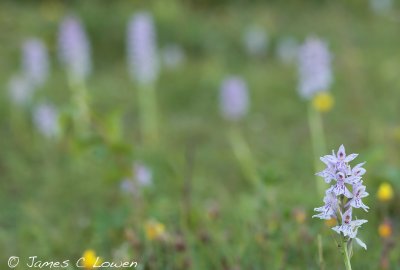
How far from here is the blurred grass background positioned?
214 cm

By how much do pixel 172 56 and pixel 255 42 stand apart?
0.75 meters

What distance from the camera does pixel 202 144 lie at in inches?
175

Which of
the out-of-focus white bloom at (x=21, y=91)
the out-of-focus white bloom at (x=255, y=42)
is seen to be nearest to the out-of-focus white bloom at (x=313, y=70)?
the out-of-focus white bloom at (x=21, y=91)

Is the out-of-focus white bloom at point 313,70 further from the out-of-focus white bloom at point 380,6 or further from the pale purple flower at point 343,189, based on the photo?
the out-of-focus white bloom at point 380,6

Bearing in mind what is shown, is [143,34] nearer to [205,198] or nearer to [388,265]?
[205,198]

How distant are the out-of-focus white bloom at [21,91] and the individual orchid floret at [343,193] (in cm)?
352

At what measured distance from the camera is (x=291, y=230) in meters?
2.15

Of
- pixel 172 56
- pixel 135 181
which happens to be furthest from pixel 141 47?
pixel 172 56

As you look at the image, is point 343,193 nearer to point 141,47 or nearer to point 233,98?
point 233,98

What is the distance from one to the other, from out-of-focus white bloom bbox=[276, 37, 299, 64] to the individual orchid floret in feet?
15.9

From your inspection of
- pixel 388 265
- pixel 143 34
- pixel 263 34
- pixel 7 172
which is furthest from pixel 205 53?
pixel 388 265

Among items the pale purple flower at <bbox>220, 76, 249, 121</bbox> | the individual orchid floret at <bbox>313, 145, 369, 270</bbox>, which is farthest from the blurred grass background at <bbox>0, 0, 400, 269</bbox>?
the individual orchid floret at <bbox>313, 145, 369, 270</bbox>

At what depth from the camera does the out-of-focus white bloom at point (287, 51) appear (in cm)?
605

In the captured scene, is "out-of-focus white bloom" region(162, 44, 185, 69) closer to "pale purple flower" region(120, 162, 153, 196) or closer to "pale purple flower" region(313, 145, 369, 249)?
"pale purple flower" region(120, 162, 153, 196)
